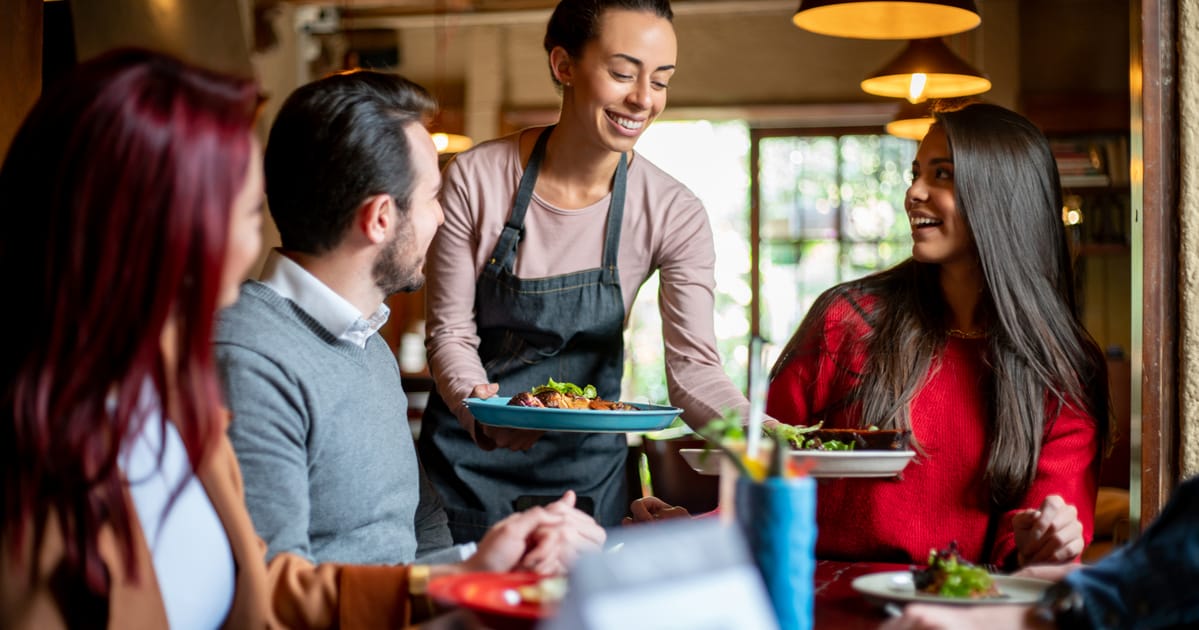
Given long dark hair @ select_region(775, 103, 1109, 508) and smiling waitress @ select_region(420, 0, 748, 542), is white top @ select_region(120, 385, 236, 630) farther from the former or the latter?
long dark hair @ select_region(775, 103, 1109, 508)

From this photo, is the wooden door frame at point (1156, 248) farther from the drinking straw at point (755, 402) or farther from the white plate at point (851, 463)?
the drinking straw at point (755, 402)

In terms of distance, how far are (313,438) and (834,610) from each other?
750 mm

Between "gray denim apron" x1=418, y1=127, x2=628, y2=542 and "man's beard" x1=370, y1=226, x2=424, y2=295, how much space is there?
2.57 ft

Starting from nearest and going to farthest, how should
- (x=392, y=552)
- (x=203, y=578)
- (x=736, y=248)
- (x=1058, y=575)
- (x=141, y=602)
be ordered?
(x=141, y=602)
(x=203, y=578)
(x=1058, y=575)
(x=392, y=552)
(x=736, y=248)

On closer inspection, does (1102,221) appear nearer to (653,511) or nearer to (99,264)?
(653,511)

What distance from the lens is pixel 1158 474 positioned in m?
2.25

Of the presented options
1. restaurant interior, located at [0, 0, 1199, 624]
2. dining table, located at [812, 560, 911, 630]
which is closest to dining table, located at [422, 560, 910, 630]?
dining table, located at [812, 560, 911, 630]

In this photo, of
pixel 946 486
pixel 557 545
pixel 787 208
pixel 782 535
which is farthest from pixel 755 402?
pixel 787 208

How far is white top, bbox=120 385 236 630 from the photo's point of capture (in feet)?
4.42

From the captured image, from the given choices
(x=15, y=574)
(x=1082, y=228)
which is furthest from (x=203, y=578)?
(x=1082, y=228)

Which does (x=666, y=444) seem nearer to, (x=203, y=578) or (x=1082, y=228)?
(x=203, y=578)

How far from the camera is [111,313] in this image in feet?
3.87

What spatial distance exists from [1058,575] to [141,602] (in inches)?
47.0

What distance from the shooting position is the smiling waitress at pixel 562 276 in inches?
109
